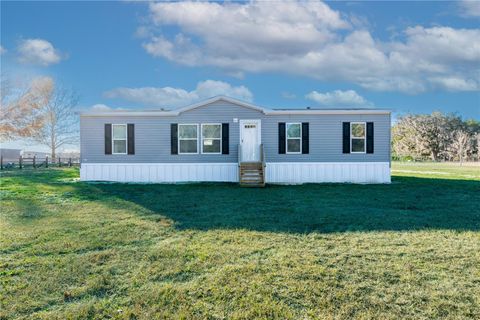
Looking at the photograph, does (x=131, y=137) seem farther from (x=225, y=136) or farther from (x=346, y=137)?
(x=346, y=137)

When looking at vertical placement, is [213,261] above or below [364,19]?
below

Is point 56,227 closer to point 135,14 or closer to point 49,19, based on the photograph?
point 135,14

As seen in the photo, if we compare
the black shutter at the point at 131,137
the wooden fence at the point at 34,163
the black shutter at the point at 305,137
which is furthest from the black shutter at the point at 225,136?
the wooden fence at the point at 34,163

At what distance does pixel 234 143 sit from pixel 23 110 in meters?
26.0

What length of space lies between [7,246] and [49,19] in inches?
565

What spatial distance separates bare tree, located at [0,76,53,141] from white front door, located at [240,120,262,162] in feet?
85.4

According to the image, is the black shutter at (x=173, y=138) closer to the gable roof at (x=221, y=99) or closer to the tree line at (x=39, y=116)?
the gable roof at (x=221, y=99)

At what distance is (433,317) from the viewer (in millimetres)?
3283

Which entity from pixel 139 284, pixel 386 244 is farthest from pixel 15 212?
pixel 386 244

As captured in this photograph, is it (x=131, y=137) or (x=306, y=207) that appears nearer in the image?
(x=306, y=207)

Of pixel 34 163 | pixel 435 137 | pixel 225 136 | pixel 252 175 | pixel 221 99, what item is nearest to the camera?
pixel 252 175

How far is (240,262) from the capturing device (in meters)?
4.54

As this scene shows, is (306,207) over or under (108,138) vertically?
under

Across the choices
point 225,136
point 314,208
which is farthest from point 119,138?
point 314,208
